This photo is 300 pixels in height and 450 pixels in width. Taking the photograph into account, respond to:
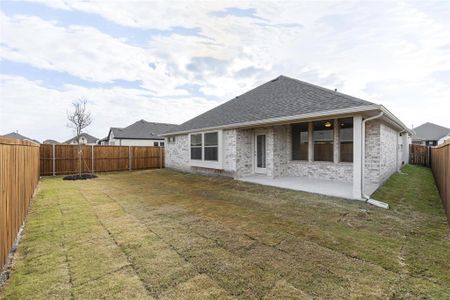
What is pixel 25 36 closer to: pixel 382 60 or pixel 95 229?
pixel 95 229

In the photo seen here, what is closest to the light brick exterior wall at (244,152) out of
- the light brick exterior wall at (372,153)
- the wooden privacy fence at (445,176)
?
the light brick exterior wall at (372,153)

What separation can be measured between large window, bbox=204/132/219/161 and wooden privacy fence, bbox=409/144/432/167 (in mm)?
18166

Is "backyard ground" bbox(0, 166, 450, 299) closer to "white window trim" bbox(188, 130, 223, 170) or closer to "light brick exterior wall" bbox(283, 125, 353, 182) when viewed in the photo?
"light brick exterior wall" bbox(283, 125, 353, 182)

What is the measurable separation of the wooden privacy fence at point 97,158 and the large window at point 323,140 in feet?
42.5

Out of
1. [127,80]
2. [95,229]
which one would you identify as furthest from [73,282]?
[127,80]

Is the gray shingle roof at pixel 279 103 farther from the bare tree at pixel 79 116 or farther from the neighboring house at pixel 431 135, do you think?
the neighboring house at pixel 431 135

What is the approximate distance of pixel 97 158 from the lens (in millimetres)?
15297

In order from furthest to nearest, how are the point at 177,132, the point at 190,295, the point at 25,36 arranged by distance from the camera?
the point at 177,132 < the point at 25,36 < the point at 190,295

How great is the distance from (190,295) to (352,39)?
11759mm

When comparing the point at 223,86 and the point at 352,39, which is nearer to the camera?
the point at 352,39

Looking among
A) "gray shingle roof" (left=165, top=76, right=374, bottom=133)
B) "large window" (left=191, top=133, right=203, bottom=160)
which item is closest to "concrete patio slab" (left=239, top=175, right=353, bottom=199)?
"gray shingle roof" (left=165, top=76, right=374, bottom=133)

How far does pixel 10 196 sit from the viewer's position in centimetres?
336

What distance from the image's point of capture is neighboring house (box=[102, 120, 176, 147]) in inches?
1145

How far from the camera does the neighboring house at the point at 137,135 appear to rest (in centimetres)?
2908
